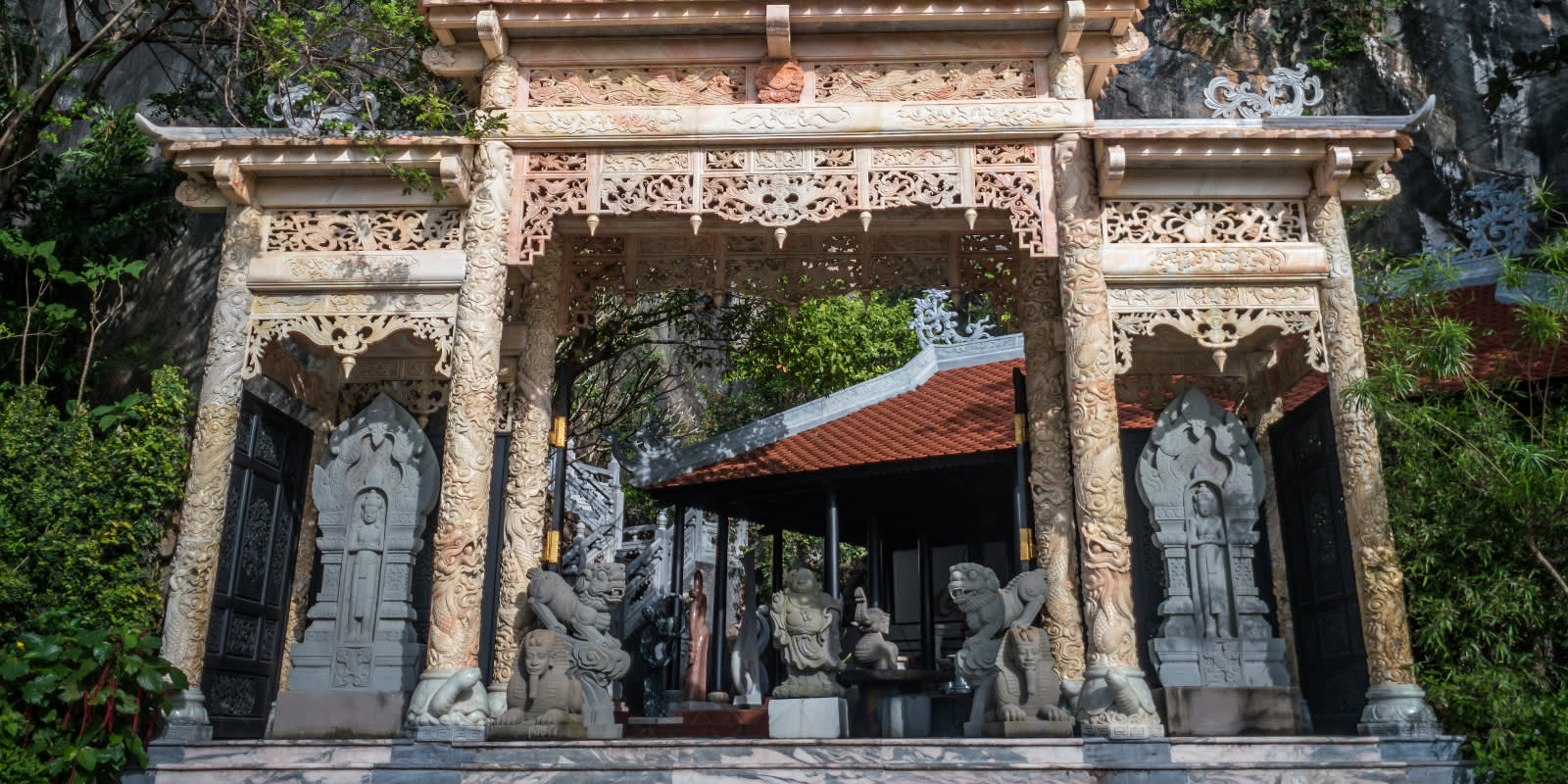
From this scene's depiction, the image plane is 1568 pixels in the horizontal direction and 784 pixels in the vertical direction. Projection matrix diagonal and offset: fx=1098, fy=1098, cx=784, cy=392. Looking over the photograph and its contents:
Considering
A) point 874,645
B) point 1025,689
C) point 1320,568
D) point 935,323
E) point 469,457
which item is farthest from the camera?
point 935,323

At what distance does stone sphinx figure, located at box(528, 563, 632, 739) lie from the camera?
22.6 feet

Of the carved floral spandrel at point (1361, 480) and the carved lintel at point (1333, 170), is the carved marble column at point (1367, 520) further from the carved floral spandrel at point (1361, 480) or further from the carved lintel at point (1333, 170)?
the carved lintel at point (1333, 170)

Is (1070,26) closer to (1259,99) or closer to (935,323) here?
(1259,99)

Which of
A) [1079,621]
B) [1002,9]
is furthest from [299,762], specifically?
[1002,9]

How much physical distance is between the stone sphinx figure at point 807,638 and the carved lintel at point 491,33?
4.15 m

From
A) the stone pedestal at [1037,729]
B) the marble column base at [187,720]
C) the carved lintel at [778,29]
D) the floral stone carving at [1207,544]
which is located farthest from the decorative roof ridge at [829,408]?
the stone pedestal at [1037,729]

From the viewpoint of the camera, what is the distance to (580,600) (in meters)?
7.14

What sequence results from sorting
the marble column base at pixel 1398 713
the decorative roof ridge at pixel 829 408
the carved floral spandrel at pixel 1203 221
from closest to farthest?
1. the marble column base at pixel 1398 713
2. the carved floral spandrel at pixel 1203 221
3. the decorative roof ridge at pixel 829 408

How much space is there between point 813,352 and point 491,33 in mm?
9028

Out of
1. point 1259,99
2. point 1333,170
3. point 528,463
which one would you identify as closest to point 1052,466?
point 1333,170

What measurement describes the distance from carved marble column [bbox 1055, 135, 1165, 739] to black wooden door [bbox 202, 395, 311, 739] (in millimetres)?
5397

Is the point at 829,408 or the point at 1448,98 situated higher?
the point at 1448,98

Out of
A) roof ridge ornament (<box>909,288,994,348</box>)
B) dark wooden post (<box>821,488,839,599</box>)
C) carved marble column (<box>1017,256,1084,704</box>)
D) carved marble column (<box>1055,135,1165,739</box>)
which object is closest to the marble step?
carved marble column (<box>1055,135,1165,739</box>)

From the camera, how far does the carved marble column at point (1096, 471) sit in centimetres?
618
